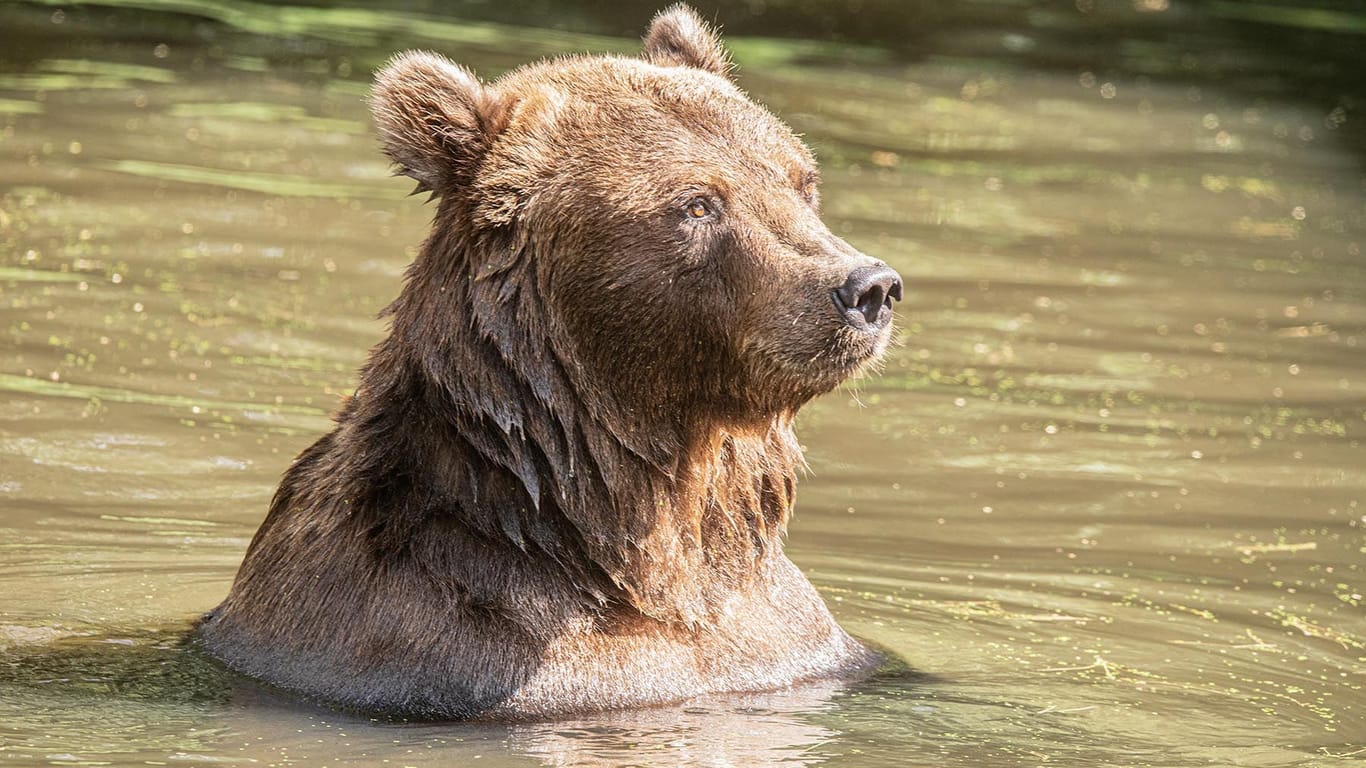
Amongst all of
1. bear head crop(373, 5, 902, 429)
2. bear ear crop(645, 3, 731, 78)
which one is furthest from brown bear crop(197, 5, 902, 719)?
bear ear crop(645, 3, 731, 78)

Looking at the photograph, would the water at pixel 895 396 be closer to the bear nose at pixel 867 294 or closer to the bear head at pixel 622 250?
the bear head at pixel 622 250

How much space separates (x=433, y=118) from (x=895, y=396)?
5630 millimetres

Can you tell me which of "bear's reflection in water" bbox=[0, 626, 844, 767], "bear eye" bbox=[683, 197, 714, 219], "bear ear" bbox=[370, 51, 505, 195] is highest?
"bear ear" bbox=[370, 51, 505, 195]

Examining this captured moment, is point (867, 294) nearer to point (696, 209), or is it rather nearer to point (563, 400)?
point (696, 209)

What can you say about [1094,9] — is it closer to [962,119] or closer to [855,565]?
[962,119]

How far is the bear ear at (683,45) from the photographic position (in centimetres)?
730

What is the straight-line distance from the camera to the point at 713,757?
6.18m

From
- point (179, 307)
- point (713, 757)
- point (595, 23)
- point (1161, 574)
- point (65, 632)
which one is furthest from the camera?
point (595, 23)

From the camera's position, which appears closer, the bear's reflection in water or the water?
the bear's reflection in water

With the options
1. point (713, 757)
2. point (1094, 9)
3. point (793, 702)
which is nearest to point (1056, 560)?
point (793, 702)

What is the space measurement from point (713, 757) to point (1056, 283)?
851 centimetres

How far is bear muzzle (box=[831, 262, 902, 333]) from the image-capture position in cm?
618

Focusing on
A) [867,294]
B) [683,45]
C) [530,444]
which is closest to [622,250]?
[530,444]

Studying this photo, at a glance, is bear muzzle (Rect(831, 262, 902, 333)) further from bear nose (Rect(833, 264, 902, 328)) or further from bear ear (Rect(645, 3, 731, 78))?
bear ear (Rect(645, 3, 731, 78))
